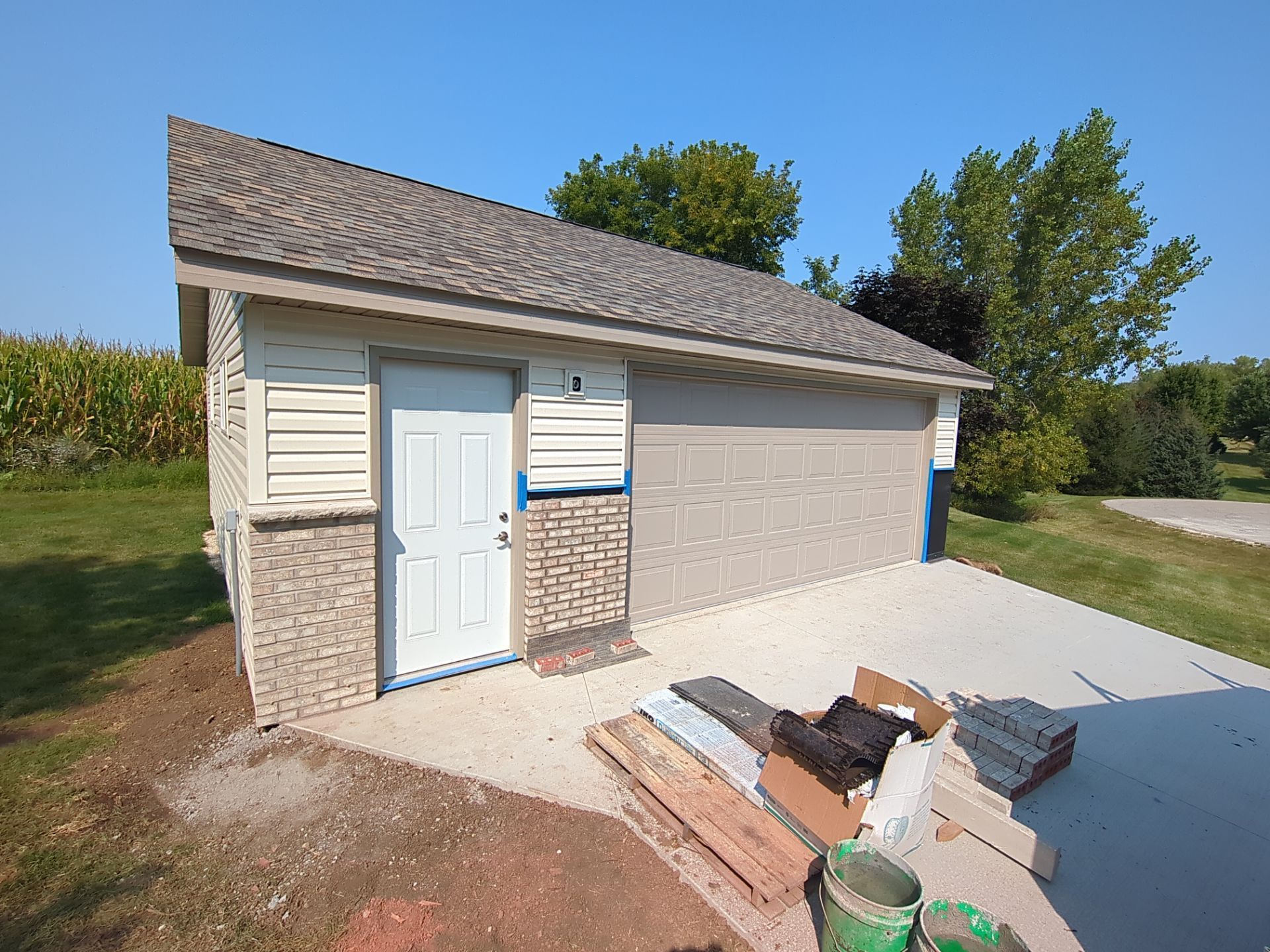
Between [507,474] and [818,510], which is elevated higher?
[507,474]

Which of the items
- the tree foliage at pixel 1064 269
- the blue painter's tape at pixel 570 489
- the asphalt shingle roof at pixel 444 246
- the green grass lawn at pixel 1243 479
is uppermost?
the tree foliage at pixel 1064 269

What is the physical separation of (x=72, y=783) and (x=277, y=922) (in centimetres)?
181

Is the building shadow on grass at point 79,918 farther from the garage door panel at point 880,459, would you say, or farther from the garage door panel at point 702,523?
the garage door panel at point 880,459

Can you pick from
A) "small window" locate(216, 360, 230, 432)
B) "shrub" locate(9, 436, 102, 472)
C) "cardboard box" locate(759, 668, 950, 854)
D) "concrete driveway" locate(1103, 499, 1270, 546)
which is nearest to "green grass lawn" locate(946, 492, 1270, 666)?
"concrete driveway" locate(1103, 499, 1270, 546)

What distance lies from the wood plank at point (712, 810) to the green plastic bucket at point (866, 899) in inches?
9.9

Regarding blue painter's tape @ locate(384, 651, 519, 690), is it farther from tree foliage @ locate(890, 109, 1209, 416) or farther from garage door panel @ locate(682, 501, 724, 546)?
tree foliage @ locate(890, 109, 1209, 416)

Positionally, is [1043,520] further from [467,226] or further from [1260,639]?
[467,226]

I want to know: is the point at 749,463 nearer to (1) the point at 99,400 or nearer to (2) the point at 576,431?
(2) the point at 576,431

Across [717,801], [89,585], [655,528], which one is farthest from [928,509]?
[89,585]

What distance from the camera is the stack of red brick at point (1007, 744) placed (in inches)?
132

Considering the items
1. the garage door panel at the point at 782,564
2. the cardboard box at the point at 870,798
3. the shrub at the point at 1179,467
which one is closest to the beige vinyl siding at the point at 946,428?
the garage door panel at the point at 782,564

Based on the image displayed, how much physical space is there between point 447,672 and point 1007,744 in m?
3.75

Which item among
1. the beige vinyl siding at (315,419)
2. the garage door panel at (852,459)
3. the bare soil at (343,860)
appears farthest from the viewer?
the garage door panel at (852,459)

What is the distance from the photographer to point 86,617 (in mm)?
5715
